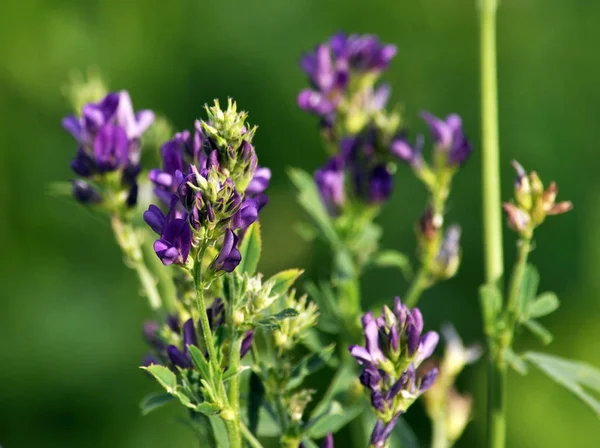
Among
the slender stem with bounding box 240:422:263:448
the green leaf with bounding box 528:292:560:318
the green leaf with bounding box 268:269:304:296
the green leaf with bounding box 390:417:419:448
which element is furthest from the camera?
the green leaf with bounding box 390:417:419:448

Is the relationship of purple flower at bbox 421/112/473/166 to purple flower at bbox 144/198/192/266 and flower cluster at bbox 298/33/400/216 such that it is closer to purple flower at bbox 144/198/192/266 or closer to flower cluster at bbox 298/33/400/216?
flower cluster at bbox 298/33/400/216

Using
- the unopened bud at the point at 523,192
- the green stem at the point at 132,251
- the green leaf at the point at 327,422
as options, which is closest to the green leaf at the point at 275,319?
the green leaf at the point at 327,422

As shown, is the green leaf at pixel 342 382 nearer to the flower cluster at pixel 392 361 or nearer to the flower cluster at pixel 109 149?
the flower cluster at pixel 392 361

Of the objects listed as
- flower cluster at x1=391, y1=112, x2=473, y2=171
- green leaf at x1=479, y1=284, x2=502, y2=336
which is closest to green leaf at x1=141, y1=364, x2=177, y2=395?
green leaf at x1=479, y1=284, x2=502, y2=336

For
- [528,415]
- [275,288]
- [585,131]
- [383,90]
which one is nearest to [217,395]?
[275,288]

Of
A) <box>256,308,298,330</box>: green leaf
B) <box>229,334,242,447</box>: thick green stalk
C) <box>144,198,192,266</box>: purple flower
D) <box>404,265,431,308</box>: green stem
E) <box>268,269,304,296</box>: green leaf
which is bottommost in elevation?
<box>229,334,242,447</box>: thick green stalk

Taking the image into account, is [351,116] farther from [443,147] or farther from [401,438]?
[401,438]

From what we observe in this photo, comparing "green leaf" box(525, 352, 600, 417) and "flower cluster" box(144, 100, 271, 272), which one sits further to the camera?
"green leaf" box(525, 352, 600, 417)
